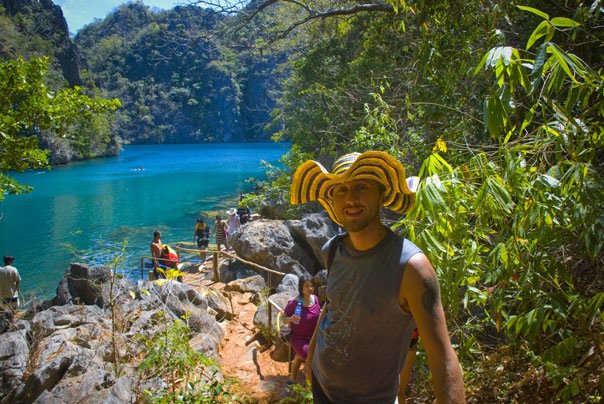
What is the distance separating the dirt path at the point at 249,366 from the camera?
3.95m

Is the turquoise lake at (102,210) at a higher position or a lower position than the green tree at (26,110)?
lower

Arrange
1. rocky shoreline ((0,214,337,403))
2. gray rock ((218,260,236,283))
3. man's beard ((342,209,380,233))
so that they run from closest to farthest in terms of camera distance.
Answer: man's beard ((342,209,380,233))
rocky shoreline ((0,214,337,403))
gray rock ((218,260,236,283))

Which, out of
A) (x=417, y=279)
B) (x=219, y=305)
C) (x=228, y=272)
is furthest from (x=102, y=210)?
(x=417, y=279)

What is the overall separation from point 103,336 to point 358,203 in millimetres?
4243

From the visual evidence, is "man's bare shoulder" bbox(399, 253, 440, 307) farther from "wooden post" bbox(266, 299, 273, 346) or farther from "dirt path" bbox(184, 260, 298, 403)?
"wooden post" bbox(266, 299, 273, 346)

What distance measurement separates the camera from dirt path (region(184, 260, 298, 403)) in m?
3.95

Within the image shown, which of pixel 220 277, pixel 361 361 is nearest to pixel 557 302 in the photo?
pixel 361 361


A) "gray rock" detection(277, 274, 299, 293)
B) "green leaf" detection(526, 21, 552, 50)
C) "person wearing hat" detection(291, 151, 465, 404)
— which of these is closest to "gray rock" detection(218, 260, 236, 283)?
"gray rock" detection(277, 274, 299, 293)

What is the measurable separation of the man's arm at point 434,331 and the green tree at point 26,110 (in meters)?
6.16

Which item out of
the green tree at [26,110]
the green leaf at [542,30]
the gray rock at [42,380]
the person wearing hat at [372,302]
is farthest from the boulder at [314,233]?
the green leaf at [542,30]

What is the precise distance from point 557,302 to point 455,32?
9.98 ft

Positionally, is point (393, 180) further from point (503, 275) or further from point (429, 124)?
point (429, 124)

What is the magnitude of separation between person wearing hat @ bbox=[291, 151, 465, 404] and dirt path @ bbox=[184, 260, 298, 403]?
7.97 ft

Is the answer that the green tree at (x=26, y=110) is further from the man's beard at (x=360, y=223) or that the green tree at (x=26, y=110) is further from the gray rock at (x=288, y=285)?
the man's beard at (x=360, y=223)
